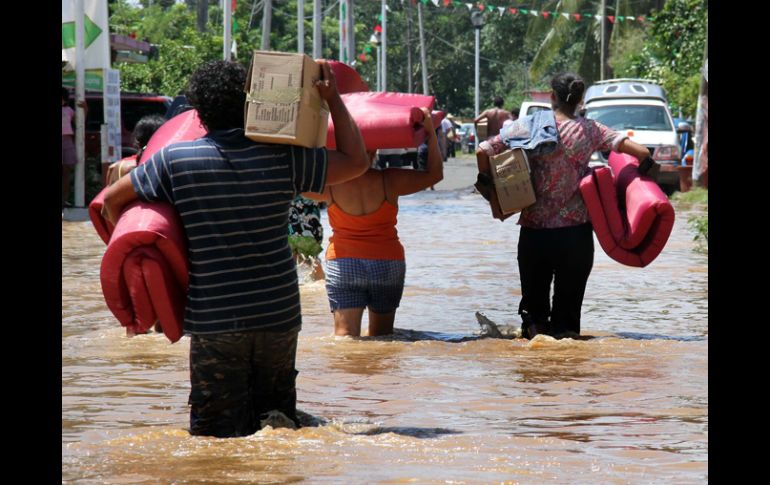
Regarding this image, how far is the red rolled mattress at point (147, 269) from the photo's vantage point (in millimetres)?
5238

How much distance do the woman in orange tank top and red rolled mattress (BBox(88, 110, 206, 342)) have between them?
269 cm

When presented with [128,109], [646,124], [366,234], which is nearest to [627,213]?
[366,234]

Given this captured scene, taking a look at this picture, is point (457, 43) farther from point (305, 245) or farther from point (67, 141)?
point (305, 245)

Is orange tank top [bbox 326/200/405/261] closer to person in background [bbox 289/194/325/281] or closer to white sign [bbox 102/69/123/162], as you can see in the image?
person in background [bbox 289/194/325/281]

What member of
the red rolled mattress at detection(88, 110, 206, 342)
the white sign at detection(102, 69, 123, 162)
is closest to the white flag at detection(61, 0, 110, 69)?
the white sign at detection(102, 69, 123, 162)

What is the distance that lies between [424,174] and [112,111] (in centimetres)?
1413

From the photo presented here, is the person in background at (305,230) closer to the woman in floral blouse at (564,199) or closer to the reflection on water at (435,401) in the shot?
the reflection on water at (435,401)

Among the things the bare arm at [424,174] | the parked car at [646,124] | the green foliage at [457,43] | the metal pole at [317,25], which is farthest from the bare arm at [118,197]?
the metal pole at [317,25]

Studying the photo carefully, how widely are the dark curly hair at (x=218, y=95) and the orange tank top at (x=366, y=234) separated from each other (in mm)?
2646
